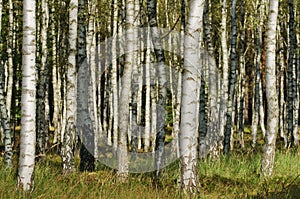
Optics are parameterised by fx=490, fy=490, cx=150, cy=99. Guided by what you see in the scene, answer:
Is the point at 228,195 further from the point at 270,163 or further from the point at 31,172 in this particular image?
the point at 31,172

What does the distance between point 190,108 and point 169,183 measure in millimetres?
1794

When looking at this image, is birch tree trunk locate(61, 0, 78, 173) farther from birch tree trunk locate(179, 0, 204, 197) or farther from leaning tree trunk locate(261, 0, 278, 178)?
leaning tree trunk locate(261, 0, 278, 178)

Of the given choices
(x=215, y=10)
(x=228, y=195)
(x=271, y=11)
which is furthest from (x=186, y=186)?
(x=215, y=10)

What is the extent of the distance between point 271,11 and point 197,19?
3607mm

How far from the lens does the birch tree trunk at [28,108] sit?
23.8 feet

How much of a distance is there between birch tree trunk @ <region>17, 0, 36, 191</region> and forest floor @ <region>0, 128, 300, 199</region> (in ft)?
0.69

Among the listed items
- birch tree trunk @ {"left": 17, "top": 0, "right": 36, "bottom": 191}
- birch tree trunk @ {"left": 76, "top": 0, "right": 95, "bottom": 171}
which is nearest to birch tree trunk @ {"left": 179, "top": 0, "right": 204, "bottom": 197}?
birch tree trunk @ {"left": 17, "top": 0, "right": 36, "bottom": 191}

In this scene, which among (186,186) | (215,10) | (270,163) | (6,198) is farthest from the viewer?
(215,10)

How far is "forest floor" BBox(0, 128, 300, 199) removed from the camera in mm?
6941

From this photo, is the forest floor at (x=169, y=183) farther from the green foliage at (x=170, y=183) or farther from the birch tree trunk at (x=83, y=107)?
the birch tree trunk at (x=83, y=107)

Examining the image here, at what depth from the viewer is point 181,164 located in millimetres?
7980

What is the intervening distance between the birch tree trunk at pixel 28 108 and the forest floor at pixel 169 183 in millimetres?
211

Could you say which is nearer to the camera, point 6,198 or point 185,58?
point 6,198

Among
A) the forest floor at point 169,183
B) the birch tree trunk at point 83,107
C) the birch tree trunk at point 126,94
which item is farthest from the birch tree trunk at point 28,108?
the birch tree trunk at point 83,107
